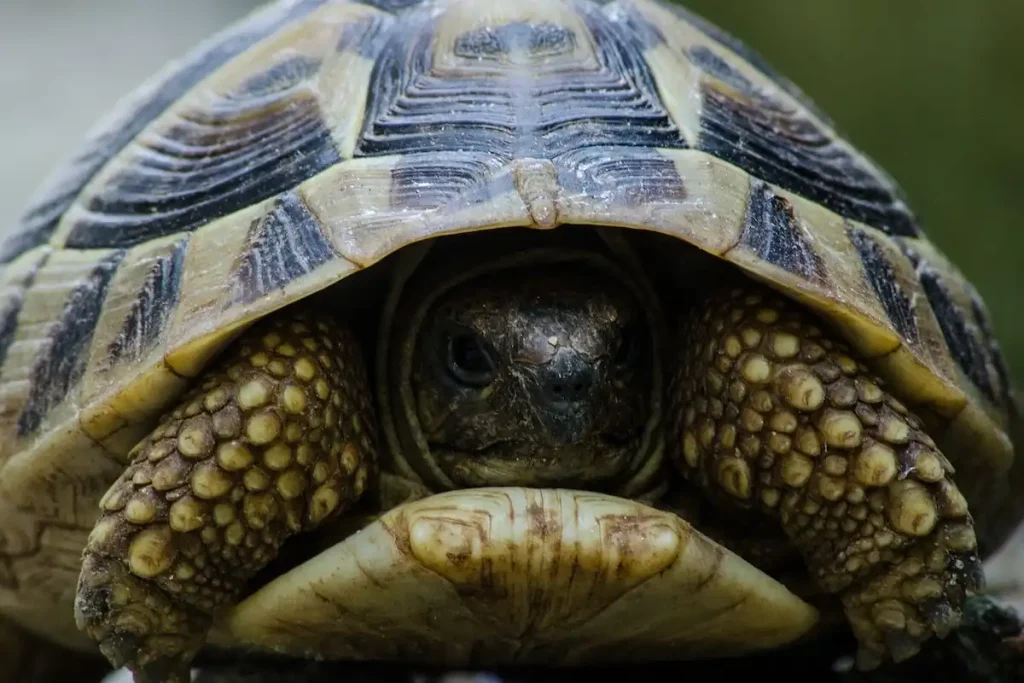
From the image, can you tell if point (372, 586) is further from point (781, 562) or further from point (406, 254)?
point (781, 562)

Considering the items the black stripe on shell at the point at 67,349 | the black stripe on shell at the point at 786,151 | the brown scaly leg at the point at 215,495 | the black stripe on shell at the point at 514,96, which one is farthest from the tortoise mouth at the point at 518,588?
the black stripe on shell at the point at 786,151

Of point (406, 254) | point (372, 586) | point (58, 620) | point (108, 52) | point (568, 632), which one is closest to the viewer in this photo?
point (372, 586)

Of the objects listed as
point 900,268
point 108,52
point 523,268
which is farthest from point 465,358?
point 108,52

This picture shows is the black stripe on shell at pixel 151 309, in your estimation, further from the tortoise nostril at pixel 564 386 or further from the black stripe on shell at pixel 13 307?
the tortoise nostril at pixel 564 386

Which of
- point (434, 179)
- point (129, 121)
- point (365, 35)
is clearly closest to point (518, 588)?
point (434, 179)

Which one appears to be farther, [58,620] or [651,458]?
[58,620]
